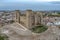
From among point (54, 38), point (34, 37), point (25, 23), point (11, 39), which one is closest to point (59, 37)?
point (54, 38)

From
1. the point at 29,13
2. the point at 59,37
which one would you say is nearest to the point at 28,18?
the point at 29,13

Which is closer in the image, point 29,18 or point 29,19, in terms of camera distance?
point 29,19

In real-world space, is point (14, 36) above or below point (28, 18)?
above

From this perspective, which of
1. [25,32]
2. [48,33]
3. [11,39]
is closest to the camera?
[11,39]

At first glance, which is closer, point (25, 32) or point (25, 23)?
point (25, 32)

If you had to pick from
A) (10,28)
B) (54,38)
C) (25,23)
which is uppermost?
(10,28)

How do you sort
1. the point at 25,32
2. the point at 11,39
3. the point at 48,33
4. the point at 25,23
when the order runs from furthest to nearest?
the point at 25,23, the point at 48,33, the point at 25,32, the point at 11,39

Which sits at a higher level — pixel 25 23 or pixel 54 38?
pixel 54 38

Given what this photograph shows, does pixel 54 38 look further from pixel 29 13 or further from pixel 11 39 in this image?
pixel 29 13

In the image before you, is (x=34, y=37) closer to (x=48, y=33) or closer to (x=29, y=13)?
(x=48, y=33)
